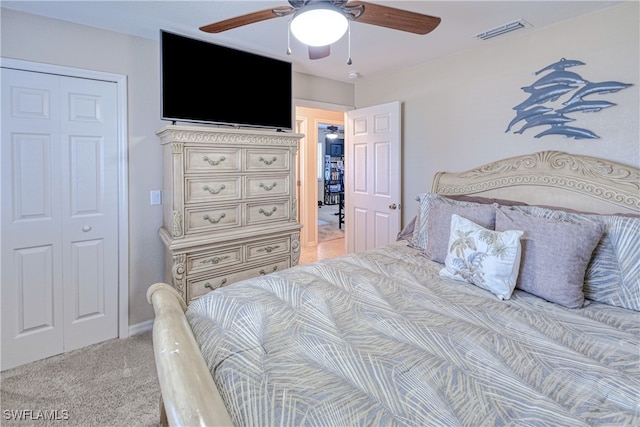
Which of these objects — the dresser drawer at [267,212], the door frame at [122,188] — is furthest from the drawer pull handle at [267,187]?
the door frame at [122,188]

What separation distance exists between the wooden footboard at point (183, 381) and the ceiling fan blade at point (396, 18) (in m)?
1.58

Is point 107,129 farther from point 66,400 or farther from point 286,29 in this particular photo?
point 66,400

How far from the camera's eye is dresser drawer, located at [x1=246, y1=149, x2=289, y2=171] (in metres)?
2.78

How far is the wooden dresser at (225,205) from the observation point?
2.45 m

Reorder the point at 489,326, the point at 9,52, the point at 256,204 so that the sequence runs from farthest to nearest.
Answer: the point at 256,204, the point at 9,52, the point at 489,326

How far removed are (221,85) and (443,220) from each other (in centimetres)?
209

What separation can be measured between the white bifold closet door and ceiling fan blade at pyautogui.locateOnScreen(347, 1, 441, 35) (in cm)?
208

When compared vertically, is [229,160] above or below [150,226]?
above

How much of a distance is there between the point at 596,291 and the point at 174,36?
311 centimetres

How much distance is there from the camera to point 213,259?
261 cm

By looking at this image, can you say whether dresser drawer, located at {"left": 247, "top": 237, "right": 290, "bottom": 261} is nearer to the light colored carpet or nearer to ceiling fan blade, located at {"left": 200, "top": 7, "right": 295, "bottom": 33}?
the light colored carpet

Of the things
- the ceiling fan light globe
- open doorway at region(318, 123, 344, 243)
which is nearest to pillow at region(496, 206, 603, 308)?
the ceiling fan light globe

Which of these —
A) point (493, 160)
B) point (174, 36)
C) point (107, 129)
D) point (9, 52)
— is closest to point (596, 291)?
point (493, 160)

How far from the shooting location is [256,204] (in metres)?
2.85
